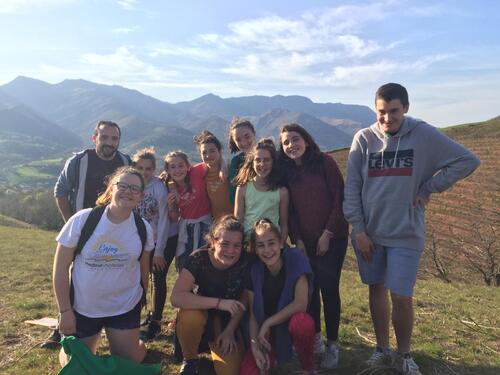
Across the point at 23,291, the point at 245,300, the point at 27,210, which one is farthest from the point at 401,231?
the point at 27,210

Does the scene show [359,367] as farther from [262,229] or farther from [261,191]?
[261,191]

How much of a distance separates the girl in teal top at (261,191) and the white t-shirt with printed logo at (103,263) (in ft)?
4.35

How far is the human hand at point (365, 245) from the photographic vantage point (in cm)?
449

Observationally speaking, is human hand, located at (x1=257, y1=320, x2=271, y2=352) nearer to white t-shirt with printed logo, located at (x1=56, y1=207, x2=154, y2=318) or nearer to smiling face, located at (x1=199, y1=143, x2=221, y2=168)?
white t-shirt with printed logo, located at (x1=56, y1=207, x2=154, y2=318)

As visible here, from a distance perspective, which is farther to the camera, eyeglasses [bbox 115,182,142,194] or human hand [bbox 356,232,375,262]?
human hand [bbox 356,232,375,262]

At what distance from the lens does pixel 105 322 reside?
443 centimetres

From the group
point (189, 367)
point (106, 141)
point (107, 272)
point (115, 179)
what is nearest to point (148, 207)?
point (106, 141)

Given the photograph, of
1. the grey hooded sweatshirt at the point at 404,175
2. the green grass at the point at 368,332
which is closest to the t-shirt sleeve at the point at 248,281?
the green grass at the point at 368,332

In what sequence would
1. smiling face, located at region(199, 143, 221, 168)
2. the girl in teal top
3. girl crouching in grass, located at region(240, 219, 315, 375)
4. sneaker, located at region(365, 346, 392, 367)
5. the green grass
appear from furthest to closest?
smiling face, located at region(199, 143, 221, 168)
the green grass
the girl in teal top
sneaker, located at region(365, 346, 392, 367)
girl crouching in grass, located at region(240, 219, 315, 375)

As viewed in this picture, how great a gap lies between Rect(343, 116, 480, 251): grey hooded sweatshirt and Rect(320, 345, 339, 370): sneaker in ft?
4.65

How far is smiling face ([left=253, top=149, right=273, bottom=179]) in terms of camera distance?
473cm

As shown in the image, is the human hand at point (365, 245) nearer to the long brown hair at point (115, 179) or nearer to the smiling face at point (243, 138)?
the smiling face at point (243, 138)

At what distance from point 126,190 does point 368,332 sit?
167 inches

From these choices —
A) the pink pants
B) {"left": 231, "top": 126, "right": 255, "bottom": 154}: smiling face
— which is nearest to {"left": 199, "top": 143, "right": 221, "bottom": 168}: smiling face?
{"left": 231, "top": 126, "right": 255, "bottom": 154}: smiling face
